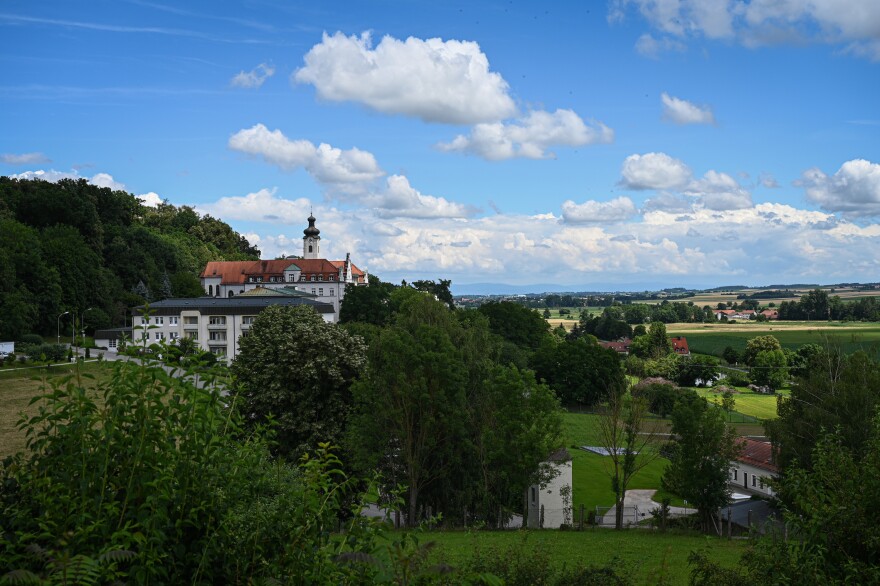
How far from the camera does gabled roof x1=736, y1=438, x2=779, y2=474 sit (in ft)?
140

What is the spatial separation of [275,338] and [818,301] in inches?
→ 7441

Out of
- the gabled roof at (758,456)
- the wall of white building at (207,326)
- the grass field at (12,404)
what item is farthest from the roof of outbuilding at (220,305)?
the gabled roof at (758,456)

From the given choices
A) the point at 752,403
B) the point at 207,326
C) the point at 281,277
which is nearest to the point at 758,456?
the point at 752,403

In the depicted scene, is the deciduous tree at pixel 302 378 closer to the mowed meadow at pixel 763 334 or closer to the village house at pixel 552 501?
the village house at pixel 552 501

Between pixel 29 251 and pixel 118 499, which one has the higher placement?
pixel 29 251

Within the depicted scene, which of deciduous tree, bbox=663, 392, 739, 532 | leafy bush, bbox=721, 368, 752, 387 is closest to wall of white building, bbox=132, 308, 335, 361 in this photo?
deciduous tree, bbox=663, 392, 739, 532

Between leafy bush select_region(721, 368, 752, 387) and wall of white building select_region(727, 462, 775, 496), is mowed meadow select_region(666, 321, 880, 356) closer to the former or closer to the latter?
leafy bush select_region(721, 368, 752, 387)

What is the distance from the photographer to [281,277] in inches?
4734

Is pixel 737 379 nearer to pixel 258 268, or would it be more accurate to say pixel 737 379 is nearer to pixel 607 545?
pixel 258 268

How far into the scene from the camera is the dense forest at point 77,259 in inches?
3098

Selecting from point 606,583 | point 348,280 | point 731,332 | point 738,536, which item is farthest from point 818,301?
point 606,583

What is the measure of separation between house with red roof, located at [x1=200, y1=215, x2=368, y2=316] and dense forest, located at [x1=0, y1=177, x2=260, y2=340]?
393 centimetres

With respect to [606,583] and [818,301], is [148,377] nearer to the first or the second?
[606,583]

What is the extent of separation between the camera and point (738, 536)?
31078 mm
